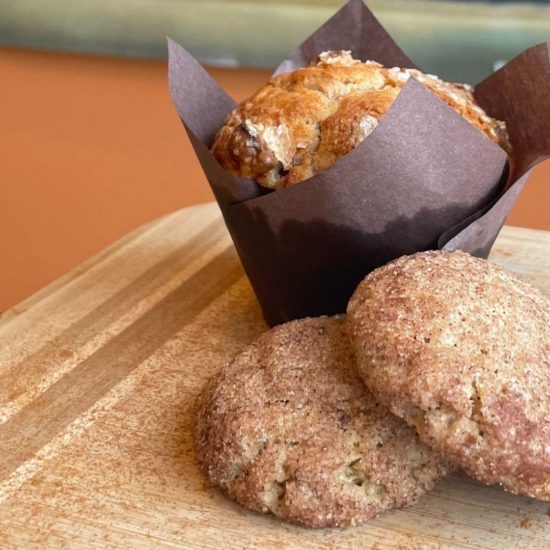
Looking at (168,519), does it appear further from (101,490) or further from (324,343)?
(324,343)

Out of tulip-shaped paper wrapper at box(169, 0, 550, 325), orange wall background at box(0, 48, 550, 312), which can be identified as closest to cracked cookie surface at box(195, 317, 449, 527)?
tulip-shaped paper wrapper at box(169, 0, 550, 325)

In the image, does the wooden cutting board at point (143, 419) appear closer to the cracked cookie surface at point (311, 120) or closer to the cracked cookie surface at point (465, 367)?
the cracked cookie surface at point (465, 367)

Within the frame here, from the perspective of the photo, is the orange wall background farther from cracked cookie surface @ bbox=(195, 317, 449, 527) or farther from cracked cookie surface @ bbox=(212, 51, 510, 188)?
cracked cookie surface @ bbox=(195, 317, 449, 527)

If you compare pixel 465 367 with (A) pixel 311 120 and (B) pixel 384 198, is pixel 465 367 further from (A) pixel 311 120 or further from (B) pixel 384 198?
(A) pixel 311 120

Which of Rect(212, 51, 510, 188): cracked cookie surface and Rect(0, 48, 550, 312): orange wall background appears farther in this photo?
Rect(0, 48, 550, 312): orange wall background

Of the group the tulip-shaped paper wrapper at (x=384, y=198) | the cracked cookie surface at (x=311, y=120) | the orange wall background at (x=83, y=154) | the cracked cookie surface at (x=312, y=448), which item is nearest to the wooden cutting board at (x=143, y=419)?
the cracked cookie surface at (x=312, y=448)

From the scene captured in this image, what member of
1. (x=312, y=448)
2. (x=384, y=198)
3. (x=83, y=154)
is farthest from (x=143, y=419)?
(x=83, y=154)

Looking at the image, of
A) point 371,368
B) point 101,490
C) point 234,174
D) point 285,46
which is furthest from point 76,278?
point 285,46
